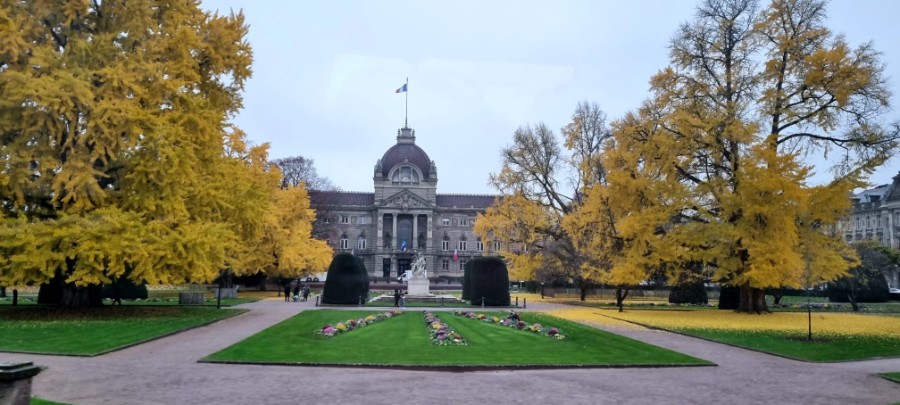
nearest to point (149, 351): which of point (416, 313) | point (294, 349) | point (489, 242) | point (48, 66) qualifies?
point (294, 349)

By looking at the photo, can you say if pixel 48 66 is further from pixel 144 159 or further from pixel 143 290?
pixel 143 290

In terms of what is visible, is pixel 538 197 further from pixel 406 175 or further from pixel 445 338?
pixel 406 175

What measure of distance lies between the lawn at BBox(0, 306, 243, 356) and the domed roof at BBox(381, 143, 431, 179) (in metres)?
87.9

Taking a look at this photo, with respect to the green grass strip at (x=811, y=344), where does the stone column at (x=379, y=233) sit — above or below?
above

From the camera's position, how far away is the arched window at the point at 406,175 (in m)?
118

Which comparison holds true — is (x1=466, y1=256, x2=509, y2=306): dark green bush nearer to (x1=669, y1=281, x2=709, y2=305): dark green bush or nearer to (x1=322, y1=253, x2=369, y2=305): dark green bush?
(x1=322, y1=253, x2=369, y2=305): dark green bush

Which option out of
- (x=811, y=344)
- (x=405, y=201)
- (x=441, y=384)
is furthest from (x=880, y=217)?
(x=441, y=384)

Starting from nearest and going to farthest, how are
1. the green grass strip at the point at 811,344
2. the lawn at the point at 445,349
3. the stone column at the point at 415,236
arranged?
the lawn at the point at 445,349
the green grass strip at the point at 811,344
the stone column at the point at 415,236

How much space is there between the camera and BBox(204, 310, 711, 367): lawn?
15352 millimetres

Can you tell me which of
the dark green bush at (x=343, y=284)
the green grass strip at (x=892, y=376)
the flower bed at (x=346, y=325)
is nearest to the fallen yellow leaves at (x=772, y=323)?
the green grass strip at (x=892, y=376)

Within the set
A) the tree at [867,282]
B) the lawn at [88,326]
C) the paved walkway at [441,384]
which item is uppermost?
the tree at [867,282]

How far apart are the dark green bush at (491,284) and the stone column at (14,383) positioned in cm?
3218

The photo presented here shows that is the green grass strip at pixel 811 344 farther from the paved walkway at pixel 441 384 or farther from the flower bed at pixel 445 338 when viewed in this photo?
the flower bed at pixel 445 338

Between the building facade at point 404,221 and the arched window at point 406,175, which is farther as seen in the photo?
the arched window at point 406,175
